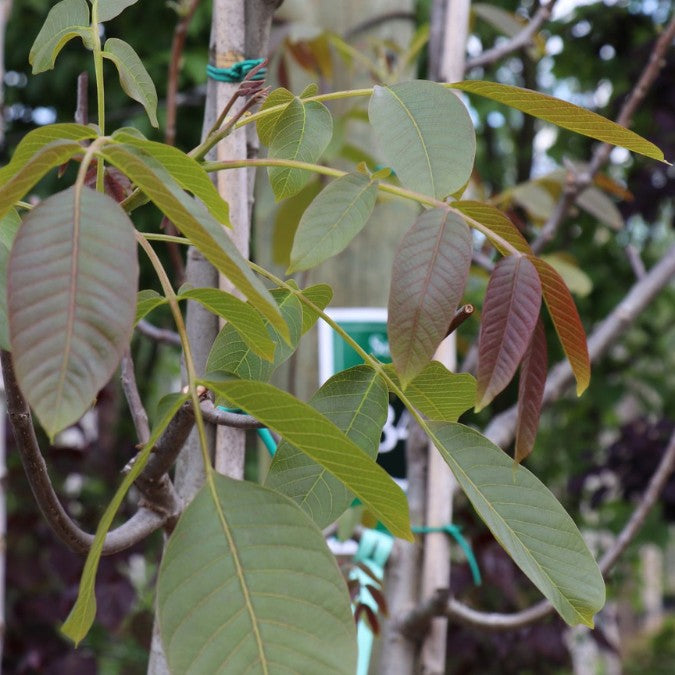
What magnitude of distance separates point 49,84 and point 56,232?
8.07 ft

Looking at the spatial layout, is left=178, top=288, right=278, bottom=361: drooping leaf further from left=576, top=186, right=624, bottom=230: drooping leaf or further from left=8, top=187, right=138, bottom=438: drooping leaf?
left=576, top=186, right=624, bottom=230: drooping leaf

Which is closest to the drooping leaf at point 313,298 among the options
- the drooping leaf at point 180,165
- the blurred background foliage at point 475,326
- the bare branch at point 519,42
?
the drooping leaf at point 180,165

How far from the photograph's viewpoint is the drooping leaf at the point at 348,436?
44 centimetres

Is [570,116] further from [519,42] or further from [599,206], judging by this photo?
[599,206]

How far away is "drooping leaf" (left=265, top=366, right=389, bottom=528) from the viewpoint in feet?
1.44

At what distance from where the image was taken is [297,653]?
1.08 feet

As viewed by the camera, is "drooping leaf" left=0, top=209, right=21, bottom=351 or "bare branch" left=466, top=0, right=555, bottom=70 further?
"bare branch" left=466, top=0, right=555, bottom=70

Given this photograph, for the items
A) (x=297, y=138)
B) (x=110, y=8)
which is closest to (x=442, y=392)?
(x=297, y=138)

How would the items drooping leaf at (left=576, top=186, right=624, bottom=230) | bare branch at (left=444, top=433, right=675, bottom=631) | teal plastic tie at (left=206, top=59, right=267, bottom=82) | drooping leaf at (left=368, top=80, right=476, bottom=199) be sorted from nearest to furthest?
drooping leaf at (left=368, top=80, right=476, bottom=199) < teal plastic tie at (left=206, top=59, right=267, bottom=82) < bare branch at (left=444, top=433, right=675, bottom=631) < drooping leaf at (left=576, top=186, right=624, bottom=230)

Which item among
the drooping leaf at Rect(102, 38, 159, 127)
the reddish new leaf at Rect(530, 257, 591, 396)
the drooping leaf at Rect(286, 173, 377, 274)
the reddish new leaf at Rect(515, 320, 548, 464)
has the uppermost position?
the drooping leaf at Rect(102, 38, 159, 127)

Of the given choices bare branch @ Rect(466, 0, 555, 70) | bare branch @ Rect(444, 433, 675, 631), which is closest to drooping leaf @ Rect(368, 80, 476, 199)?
bare branch @ Rect(444, 433, 675, 631)

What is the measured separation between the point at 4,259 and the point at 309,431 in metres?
0.15

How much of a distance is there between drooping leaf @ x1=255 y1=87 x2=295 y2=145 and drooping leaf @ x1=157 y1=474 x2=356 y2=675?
225mm

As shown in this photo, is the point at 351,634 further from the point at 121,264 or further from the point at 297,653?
the point at 121,264
